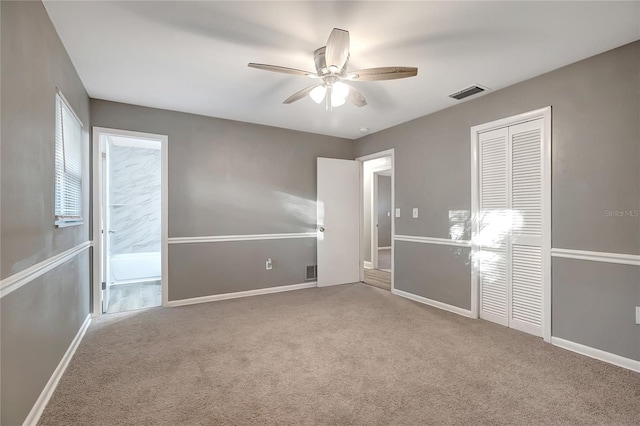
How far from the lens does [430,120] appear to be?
3941 mm

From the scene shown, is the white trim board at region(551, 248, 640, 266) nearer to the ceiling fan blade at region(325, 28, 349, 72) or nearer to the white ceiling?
the white ceiling

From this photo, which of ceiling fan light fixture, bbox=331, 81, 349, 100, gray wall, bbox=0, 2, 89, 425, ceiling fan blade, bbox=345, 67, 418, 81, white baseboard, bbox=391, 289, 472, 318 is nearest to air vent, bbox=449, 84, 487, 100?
ceiling fan blade, bbox=345, 67, 418, 81

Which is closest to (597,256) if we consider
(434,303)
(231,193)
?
(434,303)

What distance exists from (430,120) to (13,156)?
388cm

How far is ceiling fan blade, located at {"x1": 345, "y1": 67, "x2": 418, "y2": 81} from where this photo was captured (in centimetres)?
212

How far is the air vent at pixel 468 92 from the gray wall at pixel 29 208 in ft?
11.1

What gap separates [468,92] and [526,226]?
4.80 feet

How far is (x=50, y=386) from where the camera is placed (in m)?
1.95

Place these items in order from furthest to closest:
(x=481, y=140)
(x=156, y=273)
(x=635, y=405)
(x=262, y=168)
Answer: (x=156, y=273)
(x=262, y=168)
(x=481, y=140)
(x=635, y=405)

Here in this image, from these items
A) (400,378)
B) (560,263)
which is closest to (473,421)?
(400,378)

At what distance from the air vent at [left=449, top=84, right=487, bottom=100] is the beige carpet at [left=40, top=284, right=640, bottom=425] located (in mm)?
2393

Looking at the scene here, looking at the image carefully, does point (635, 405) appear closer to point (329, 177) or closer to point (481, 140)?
point (481, 140)

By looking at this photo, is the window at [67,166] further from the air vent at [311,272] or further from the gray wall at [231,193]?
the air vent at [311,272]

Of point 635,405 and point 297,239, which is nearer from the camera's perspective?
point 635,405
